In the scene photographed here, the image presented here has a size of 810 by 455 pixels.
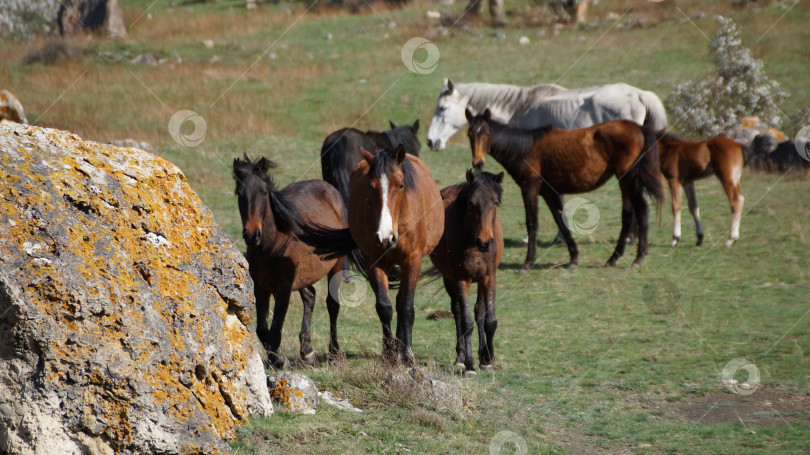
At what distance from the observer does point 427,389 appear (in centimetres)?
570

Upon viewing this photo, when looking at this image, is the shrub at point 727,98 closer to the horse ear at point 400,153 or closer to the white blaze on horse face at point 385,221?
the horse ear at point 400,153

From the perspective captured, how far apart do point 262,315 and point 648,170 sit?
7.09 metres

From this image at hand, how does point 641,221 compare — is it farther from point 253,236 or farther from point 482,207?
point 253,236

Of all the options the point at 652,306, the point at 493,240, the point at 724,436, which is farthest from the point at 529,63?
the point at 724,436

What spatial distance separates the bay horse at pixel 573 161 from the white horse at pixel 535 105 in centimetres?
230

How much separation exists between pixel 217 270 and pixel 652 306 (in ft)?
21.0

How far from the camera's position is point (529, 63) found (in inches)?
995

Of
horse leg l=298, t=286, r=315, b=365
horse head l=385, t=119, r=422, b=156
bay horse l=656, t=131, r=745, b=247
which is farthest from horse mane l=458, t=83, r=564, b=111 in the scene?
horse leg l=298, t=286, r=315, b=365

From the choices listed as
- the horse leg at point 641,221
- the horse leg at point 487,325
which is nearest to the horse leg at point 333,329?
the horse leg at point 487,325

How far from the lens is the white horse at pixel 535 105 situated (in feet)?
47.9

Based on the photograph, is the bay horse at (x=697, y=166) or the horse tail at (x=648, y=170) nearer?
the horse tail at (x=648, y=170)

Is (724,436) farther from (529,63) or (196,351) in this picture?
(529,63)

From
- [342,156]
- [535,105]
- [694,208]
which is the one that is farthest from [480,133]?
[694,208]

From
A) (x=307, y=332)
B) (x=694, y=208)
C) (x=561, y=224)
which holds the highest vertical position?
(x=694, y=208)
